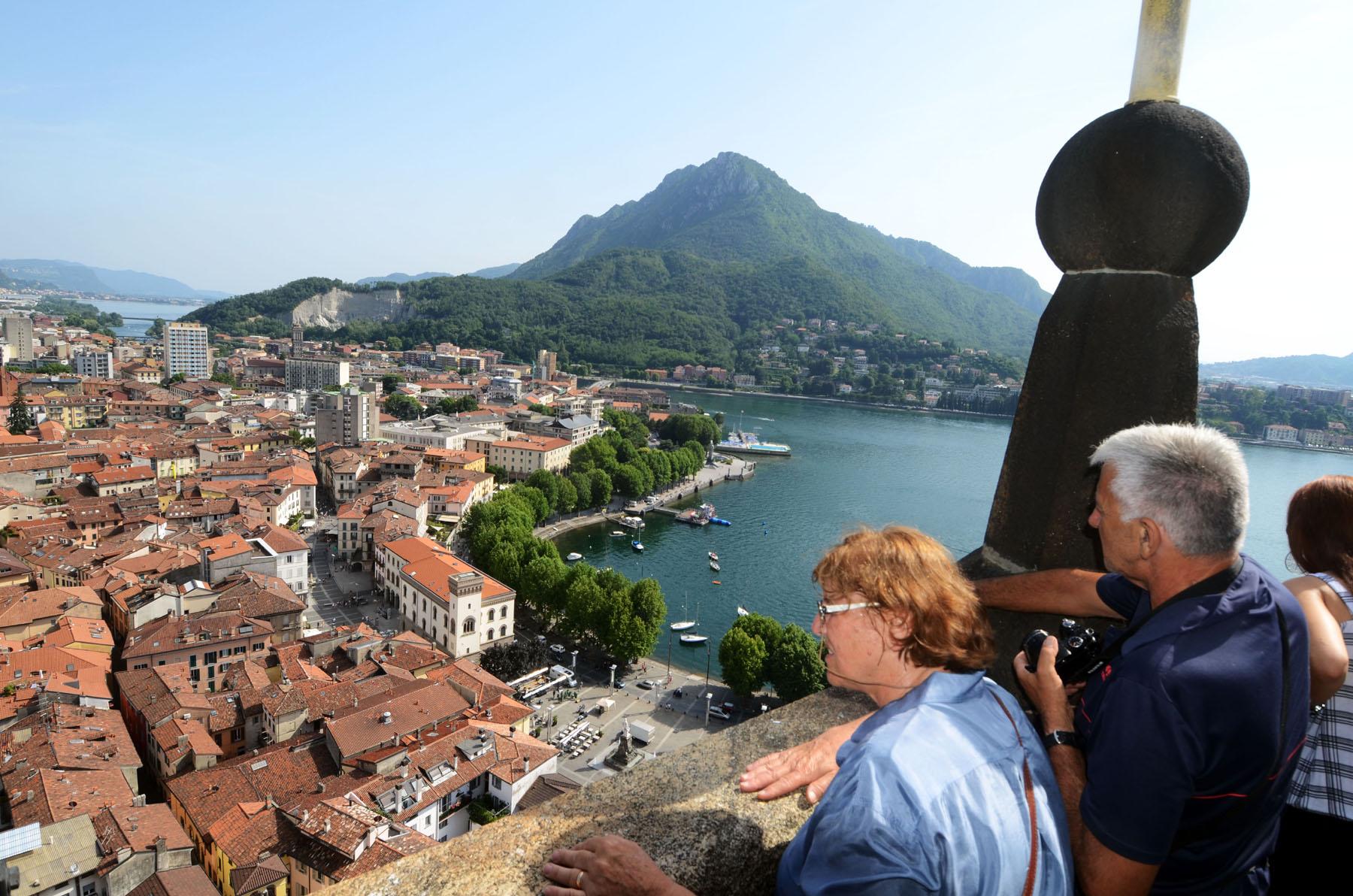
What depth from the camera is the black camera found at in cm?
118

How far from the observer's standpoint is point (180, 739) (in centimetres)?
1036

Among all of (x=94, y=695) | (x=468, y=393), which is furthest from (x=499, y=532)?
(x=468, y=393)

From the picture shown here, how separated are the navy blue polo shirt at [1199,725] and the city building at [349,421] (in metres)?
35.3

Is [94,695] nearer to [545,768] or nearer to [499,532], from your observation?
[545,768]

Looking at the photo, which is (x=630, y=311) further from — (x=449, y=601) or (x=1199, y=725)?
(x=1199, y=725)

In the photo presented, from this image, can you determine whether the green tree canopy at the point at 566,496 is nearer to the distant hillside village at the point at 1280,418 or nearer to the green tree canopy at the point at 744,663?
the green tree canopy at the point at 744,663

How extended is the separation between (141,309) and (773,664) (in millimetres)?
202531

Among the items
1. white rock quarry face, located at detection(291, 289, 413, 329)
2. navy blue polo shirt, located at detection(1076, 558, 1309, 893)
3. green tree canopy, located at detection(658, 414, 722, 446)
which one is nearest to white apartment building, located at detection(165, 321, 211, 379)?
white rock quarry face, located at detection(291, 289, 413, 329)

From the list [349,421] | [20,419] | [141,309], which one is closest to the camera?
[20,419]

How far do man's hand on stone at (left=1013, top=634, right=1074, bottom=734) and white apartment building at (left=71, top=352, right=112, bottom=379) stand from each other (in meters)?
59.6

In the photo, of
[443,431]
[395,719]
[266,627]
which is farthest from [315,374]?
[395,719]

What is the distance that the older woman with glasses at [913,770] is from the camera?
0.80 metres

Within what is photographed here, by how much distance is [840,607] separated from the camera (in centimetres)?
107

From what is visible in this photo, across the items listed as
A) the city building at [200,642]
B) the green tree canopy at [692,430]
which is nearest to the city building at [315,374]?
the green tree canopy at [692,430]
